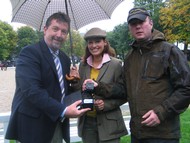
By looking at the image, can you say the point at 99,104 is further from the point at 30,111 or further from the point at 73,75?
the point at 30,111

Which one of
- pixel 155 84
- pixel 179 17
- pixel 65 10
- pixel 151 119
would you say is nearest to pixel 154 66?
pixel 155 84

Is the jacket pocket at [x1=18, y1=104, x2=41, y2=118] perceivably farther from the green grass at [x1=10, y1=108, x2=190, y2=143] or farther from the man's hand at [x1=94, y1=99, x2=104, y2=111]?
the green grass at [x1=10, y1=108, x2=190, y2=143]

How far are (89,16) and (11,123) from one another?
6.23 ft

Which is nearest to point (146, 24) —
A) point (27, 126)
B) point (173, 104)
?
point (173, 104)

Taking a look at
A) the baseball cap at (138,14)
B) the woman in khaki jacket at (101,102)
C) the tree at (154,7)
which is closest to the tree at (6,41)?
the tree at (154,7)

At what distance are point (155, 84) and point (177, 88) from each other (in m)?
0.22

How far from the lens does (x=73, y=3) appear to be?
395 centimetres

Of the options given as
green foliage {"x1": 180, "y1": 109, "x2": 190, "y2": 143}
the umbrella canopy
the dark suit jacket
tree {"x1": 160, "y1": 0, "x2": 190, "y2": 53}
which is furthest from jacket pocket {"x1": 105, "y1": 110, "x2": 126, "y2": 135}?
tree {"x1": 160, "y1": 0, "x2": 190, "y2": 53}

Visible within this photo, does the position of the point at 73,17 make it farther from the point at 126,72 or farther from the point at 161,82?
the point at 161,82

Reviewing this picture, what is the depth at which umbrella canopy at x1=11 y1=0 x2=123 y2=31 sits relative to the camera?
3816 millimetres

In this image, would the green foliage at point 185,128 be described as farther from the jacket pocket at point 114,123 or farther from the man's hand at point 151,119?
the man's hand at point 151,119

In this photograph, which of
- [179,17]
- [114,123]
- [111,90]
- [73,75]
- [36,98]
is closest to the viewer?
[36,98]

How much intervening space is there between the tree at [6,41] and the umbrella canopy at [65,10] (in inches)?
2974

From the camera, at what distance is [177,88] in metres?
2.85
